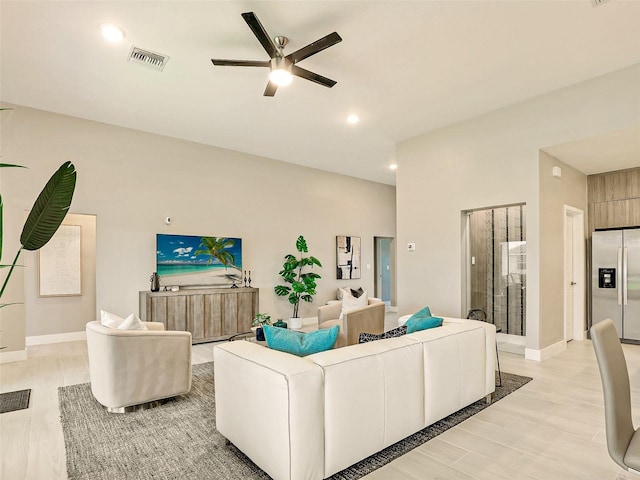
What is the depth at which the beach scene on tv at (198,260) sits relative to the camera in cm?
582

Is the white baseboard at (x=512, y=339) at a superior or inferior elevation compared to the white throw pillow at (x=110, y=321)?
inferior

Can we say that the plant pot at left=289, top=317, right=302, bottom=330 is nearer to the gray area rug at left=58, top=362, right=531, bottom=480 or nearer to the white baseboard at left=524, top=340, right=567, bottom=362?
the gray area rug at left=58, top=362, right=531, bottom=480

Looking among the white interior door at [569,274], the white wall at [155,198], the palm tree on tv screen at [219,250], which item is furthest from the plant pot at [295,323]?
the white interior door at [569,274]

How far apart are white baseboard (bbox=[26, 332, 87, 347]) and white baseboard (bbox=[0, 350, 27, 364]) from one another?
98 centimetres

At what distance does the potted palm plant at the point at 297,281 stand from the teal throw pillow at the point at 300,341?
4588 millimetres

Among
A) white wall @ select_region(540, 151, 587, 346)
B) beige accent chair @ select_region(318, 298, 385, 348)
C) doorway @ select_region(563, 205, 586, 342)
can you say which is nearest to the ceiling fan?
beige accent chair @ select_region(318, 298, 385, 348)

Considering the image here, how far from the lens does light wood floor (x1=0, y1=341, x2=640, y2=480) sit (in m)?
2.18

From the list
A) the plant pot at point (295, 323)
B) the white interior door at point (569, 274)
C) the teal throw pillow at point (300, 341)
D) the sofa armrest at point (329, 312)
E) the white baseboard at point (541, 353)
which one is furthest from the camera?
the plant pot at point (295, 323)

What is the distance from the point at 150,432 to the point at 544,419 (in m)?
3.00

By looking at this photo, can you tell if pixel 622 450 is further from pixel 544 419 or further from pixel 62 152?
pixel 62 152

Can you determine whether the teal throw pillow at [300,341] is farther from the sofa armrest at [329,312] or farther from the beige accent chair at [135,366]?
the sofa armrest at [329,312]

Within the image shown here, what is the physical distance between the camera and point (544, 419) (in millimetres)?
2879

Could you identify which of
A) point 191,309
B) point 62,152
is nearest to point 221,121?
point 62,152

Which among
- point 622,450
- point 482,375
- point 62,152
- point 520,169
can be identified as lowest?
point 482,375
